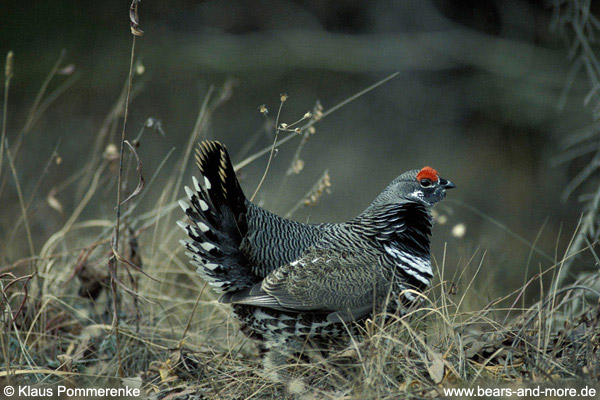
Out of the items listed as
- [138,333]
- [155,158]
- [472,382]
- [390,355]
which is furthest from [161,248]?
[155,158]

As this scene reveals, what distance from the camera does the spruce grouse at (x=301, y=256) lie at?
10.5 ft

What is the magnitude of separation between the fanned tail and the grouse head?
32.8 inches

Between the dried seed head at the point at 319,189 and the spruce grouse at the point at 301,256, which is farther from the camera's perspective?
the dried seed head at the point at 319,189

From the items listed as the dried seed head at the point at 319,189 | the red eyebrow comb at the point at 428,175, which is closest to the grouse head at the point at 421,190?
the red eyebrow comb at the point at 428,175

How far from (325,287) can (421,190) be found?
33.6 inches

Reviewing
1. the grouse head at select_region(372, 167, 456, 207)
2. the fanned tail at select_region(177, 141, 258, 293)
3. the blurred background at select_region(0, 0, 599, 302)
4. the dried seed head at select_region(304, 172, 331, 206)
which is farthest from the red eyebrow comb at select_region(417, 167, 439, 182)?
the blurred background at select_region(0, 0, 599, 302)

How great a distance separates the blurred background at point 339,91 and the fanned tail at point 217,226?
4507 mm

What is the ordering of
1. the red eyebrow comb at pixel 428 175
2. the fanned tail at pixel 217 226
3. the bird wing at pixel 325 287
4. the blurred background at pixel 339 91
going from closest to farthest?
1. the bird wing at pixel 325 287
2. the fanned tail at pixel 217 226
3. the red eyebrow comb at pixel 428 175
4. the blurred background at pixel 339 91

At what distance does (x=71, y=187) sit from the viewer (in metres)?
8.55

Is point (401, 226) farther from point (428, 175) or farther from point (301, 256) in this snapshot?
point (301, 256)

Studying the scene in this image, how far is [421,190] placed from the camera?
3562 mm

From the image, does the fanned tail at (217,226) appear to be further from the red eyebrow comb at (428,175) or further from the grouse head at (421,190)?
the red eyebrow comb at (428,175)

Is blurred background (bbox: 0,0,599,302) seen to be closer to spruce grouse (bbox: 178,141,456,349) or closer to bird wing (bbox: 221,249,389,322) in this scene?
spruce grouse (bbox: 178,141,456,349)

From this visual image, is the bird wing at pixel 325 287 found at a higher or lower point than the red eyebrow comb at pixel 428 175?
lower
